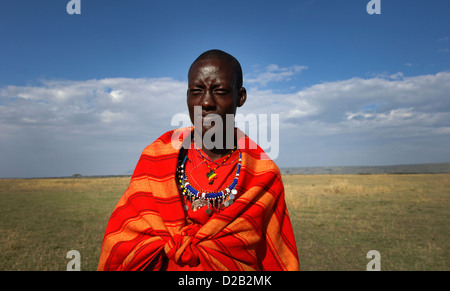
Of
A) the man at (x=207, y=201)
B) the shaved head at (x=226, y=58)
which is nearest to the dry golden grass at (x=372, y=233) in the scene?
the man at (x=207, y=201)

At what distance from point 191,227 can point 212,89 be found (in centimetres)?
106

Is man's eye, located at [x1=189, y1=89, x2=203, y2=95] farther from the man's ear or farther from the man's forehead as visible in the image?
the man's ear

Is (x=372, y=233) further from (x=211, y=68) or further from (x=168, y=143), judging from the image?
(x=211, y=68)

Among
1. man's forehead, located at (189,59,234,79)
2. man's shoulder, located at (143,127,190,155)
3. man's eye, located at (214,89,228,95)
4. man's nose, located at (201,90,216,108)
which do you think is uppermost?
man's forehead, located at (189,59,234,79)

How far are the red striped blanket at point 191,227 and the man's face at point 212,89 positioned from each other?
1.42 ft

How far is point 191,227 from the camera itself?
216 centimetres

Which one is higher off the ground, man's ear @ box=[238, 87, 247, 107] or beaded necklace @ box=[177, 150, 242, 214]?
man's ear @ box=[238, 87, 247, 107]

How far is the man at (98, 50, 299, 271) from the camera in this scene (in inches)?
81.2

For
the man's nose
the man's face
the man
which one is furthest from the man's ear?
the man's nose

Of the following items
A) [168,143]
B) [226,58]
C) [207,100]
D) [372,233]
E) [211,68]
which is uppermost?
[226,58]

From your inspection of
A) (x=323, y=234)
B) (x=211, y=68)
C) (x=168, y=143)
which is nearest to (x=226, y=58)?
(x=211, y=68)
